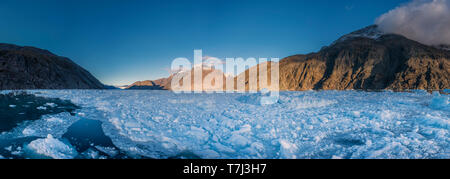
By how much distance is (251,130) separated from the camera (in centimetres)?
577

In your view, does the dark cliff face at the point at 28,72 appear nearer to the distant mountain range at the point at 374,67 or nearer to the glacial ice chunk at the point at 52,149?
the glacial ice chunk at the point at 52,149

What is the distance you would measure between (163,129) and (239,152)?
286 cm

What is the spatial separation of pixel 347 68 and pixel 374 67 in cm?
811

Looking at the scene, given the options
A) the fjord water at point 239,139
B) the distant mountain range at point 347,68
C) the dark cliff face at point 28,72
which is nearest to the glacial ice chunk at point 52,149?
the fjord water at point 239,139

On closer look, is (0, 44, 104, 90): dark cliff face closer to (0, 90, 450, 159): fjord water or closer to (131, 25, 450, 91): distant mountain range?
(0, 90, 450, 159): fjord water

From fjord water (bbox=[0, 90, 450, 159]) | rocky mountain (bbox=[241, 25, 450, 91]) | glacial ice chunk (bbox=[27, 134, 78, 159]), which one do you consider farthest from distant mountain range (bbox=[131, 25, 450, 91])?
glacial ice chunk (bbox=[27, 134, 78, 159])

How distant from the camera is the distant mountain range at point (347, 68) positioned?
170ft

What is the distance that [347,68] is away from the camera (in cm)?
7119

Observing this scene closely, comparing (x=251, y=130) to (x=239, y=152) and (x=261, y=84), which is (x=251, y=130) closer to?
(x=239, y=152)

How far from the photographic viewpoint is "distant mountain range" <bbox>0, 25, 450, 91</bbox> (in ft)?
170

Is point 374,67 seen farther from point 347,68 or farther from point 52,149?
point 52,149
